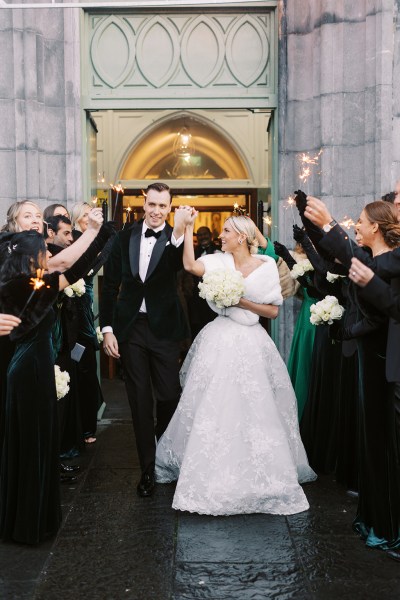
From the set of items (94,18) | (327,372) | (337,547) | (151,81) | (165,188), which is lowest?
(337,547)

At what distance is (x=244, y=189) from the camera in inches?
544

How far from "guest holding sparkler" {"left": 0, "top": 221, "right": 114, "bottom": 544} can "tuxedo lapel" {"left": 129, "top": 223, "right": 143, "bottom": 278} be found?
1051mm

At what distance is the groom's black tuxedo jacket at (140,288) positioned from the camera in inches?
219

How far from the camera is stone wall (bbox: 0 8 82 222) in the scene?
23.7 ft

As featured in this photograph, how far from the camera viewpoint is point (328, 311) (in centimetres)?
551

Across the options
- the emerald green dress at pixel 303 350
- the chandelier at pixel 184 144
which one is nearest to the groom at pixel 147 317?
the emerald green dress at pixel 303 350

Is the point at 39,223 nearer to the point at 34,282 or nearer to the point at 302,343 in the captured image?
the point at 34,282

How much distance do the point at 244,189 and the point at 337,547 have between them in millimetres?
10051

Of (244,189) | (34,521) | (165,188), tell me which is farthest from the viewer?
(244,189)

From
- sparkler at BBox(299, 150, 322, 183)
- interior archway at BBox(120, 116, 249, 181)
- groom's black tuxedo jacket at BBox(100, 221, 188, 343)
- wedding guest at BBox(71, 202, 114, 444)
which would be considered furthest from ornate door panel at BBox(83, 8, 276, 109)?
interior archway at BBox(120, 116, 249, 181)

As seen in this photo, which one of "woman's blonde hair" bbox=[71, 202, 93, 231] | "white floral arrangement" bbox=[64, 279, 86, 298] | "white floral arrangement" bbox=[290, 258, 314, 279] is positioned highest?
"woman's blonde hair" bbox=[71, 202, 93, 231]

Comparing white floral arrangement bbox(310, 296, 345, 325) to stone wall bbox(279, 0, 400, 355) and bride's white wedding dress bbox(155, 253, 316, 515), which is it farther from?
stone wall bbox(279, 0, 400, 355)

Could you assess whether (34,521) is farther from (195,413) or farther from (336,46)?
(336,46)

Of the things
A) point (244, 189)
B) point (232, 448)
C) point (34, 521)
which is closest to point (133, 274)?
point (232, 448)
